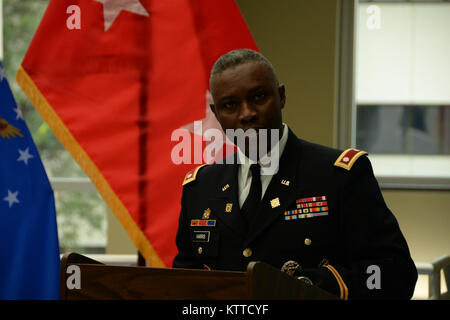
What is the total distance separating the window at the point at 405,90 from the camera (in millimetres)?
3066

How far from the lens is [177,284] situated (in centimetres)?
90

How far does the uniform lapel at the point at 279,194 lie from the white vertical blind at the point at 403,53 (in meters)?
1.77

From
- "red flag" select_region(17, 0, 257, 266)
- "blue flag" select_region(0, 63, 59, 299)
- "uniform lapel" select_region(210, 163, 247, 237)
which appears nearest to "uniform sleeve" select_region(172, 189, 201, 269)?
"uniform lapel" select_region(210, 163, 247, 237)

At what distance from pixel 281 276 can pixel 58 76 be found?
69.6 inches

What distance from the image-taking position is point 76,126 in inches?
93.0

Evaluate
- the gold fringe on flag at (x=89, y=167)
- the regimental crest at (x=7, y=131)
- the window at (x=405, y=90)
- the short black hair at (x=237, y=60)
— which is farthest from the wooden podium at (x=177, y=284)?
the window at (x=405, y=90)

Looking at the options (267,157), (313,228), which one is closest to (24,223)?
(267,157)

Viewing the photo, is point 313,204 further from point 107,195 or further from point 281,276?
point 107,195

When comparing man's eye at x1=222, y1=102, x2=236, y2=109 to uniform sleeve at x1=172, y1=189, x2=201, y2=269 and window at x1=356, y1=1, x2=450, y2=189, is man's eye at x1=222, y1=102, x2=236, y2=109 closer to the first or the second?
uniform sleeve at x1=172, y1=189, x2=201, y2=269

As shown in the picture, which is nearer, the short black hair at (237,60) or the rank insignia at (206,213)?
the short black hair at (237,60)

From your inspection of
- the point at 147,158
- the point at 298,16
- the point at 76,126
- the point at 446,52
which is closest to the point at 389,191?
the point at 446,52

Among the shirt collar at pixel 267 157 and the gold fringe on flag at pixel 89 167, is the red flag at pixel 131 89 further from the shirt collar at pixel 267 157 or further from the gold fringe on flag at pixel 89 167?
the shirt collar at pixel 267 157

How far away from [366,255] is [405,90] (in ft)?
6.65

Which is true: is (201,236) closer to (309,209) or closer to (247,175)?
(247,175)
